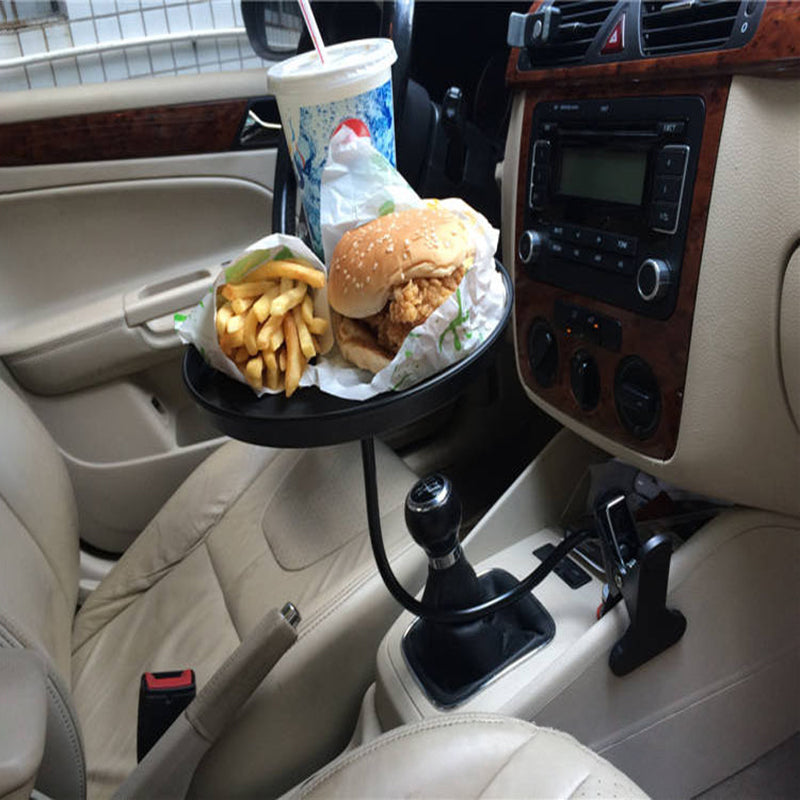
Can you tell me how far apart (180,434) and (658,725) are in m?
0.91

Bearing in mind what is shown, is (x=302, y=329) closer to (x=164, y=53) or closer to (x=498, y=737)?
(x=498, y=737)

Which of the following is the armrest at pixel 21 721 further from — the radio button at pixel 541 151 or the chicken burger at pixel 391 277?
the radio button at pixel 541 151

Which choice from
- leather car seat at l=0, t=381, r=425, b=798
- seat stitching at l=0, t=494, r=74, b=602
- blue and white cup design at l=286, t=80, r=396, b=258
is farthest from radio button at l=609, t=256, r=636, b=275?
seat stitching at l=0, t=494, r=74, b=602

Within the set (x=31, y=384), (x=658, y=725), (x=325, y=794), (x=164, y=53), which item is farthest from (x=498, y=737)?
(x=164, y=53)

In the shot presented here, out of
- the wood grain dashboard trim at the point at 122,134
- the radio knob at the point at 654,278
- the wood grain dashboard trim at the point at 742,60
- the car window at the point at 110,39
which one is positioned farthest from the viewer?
the car window at the point at 110,39

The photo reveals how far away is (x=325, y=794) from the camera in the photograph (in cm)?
58

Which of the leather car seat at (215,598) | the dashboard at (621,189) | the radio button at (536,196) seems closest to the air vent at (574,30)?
the dashboard at (621,189)

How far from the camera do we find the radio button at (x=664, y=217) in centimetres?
61

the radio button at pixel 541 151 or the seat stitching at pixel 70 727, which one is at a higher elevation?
the radio button at pixel 541 151

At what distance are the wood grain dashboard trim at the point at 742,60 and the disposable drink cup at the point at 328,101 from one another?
19 centimetres

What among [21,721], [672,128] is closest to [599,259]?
[672,128]

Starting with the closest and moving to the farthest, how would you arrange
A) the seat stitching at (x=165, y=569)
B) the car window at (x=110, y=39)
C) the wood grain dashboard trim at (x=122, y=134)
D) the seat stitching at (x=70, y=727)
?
the seat stitching at (x=70, y=727)
the seat stitching at (x=165, y=569)
the wood grain dashboard trim at (x=122, y=134)
the car window at (x=110, y=39)

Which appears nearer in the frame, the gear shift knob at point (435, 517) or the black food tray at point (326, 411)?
the black food tray at point (326, 411)

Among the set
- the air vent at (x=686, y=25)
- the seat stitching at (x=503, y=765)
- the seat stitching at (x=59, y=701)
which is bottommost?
the seat stitching at (x=59, y=701)
